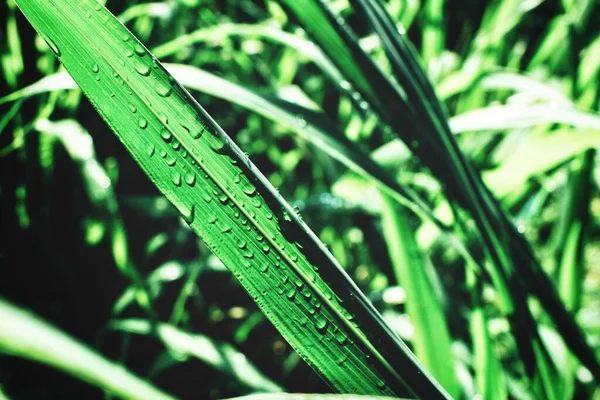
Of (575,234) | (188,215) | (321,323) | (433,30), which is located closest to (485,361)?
(575,234)

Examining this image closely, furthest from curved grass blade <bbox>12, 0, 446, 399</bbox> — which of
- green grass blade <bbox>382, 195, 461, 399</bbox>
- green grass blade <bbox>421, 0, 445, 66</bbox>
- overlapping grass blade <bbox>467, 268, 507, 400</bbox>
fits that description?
green grass blade <bbox>421, 0, 445, 66</bbox>

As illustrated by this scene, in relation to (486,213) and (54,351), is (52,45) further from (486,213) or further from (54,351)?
(486,213)

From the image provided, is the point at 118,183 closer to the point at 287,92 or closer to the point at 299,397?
the point at 287,92

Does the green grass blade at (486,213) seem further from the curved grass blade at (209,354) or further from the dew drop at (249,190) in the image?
the curved grass blade at (209,354)

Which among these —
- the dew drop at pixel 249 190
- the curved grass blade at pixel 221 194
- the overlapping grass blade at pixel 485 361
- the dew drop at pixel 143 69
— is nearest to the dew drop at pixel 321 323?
the curved grass blade at pixel 221 194

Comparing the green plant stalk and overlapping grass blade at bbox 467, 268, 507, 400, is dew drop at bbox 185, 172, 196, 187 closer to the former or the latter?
overlapping grass blade at bbox 467, 268, 507, 400

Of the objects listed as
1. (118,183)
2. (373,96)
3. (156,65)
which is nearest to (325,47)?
(373,96)
